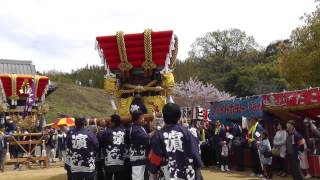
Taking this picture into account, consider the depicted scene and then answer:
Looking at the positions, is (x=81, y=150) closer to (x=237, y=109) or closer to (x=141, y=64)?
(x=141, y=64)

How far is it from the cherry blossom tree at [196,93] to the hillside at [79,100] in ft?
22.9

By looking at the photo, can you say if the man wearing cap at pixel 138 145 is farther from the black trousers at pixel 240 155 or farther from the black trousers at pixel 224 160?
the black trousers at pixel 224 160

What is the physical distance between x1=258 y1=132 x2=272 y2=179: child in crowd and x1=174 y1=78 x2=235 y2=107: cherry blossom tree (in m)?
31.9

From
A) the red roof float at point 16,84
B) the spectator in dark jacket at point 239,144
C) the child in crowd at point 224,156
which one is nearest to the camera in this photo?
the spectator in dark jacket at point 239,144

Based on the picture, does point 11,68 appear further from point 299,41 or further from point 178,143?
point 178,143

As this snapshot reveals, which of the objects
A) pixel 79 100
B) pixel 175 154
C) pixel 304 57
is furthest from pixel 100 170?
pixel 79 100

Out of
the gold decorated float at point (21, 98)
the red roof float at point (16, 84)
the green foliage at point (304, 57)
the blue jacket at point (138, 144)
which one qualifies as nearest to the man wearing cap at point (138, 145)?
the blue jacket at point (138, 144)

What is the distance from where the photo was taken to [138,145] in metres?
8.70

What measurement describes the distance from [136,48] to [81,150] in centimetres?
383

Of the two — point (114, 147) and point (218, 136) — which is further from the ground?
point (114, 147)

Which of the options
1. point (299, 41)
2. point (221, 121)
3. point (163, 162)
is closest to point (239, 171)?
point (221, 121)

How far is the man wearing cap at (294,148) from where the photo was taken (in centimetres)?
1088

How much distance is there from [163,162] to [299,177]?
244 inches

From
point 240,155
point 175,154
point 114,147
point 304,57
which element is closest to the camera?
point 175,154
